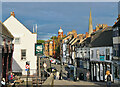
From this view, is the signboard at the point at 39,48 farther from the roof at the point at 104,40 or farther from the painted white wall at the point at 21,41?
the roof at the point at 104,40

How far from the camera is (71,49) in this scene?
193 ft

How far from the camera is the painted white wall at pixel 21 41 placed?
89.0 feet

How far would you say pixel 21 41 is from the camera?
92.2 ft

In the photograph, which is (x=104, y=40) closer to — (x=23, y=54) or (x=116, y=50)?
(x=116, y=50)

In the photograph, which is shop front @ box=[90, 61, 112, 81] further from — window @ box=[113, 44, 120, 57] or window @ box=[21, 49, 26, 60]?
window @ box=[21, 49, 26, 60]

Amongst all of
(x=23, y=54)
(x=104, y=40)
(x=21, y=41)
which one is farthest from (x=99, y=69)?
(x=21, y=41)

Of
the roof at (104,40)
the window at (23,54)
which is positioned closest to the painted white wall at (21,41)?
the window at (23,54)

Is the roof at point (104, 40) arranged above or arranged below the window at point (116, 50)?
above

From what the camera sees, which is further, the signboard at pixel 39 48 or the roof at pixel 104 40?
the roof at pixel 104 40

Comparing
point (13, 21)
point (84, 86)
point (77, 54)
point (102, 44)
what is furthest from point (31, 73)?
point (77, 54)

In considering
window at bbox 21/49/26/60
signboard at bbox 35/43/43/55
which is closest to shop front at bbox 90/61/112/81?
signboard at bbox 35/43/43/55

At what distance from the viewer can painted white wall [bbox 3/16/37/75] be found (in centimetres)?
2712

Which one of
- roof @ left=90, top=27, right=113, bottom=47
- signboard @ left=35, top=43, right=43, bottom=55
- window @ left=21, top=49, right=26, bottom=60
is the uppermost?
roof @ left=90, top=27, right=113, bottom=47

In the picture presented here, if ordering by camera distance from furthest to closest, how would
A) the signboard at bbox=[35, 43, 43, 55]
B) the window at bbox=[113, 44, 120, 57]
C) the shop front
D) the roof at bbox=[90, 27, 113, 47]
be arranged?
the roof at bbox=[90, 27, 113, 47] → the shop front → the window at bbox=[113, 44, 120, 57] → the signboard at bbox=[35, 43, 43, 55]
